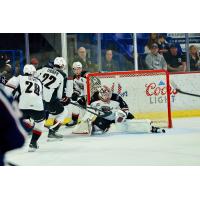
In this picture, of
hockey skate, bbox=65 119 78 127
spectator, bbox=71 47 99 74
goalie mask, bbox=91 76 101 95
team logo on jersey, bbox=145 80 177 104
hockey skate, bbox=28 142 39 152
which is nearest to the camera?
hockey skate, bbox=28 142 39 152

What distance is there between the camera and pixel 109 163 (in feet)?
8.94

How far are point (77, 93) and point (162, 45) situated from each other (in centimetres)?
63

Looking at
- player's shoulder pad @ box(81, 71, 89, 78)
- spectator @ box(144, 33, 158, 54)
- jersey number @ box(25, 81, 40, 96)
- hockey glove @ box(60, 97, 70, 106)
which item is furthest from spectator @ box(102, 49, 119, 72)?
jersey number @ box(25, 81, 40, 96)

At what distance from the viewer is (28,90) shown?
2922 millimetres

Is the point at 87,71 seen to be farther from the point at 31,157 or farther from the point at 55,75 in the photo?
the point at 31,157

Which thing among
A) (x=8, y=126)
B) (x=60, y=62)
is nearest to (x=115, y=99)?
(x=60, y=62)

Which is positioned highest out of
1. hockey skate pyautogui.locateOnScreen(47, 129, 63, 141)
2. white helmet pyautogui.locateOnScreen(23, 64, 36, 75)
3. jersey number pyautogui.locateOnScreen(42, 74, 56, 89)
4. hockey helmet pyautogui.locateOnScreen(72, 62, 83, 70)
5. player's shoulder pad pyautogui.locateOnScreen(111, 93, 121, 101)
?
hockey helmet pyautogui.locateOnScreen(72, 62, 83, 70)

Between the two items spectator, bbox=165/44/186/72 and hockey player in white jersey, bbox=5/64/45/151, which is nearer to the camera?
hockey player in white jersey, bbox=5/64/45/151

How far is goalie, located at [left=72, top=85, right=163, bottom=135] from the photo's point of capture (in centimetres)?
314

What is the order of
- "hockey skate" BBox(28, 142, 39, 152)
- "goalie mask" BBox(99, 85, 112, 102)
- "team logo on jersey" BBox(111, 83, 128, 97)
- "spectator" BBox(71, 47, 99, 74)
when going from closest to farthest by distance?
"hockey skate" BBox(28, 142, 39, 152) < "spectator" BBox(71, 47, 99, 74) < "goalie mask" BBox(99, 85, 112, 102) < "team logo on jersey" BBox(111, 83, 128, 97)

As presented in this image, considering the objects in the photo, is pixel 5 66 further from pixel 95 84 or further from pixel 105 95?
pixel 105 95

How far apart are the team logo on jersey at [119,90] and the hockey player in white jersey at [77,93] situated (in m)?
0.31

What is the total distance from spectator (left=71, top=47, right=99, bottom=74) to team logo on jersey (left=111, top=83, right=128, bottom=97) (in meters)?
0.43

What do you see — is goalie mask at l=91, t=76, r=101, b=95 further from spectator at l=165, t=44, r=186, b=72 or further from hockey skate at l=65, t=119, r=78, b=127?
spectator at l=165, t=44, r=186, b=72
